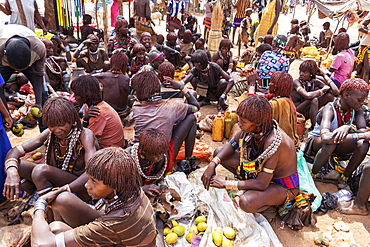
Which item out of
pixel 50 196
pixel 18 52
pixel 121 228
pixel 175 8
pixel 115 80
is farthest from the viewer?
pixel 175 8

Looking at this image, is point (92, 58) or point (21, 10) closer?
point (21, 10)

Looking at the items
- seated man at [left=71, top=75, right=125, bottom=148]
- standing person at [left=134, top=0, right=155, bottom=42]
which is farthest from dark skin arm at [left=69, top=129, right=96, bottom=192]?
standing person at [left=134, top=0, right=155, bottom=42]

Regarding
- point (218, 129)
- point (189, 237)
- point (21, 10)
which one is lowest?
point (189, 237)

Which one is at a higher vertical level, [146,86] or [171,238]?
[146,86]

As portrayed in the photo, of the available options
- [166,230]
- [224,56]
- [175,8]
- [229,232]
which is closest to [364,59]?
[224,56]

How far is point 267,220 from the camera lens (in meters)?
3.04

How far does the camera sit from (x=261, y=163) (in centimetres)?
268

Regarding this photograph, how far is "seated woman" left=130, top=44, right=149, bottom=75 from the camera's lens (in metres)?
5.76

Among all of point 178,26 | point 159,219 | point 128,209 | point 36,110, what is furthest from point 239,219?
point 178,26

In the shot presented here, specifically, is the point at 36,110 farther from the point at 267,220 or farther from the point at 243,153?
the point at 267,220

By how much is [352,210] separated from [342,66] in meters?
2.99

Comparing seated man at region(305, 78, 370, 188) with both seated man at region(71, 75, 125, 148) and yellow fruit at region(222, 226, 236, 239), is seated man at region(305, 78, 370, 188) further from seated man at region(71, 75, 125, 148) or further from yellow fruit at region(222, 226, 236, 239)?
seated man at region(71, 75, 125, 148)

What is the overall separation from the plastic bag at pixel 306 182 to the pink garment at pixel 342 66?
241 centimetres

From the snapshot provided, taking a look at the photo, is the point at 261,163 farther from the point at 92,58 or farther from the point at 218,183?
the point at 92,58
